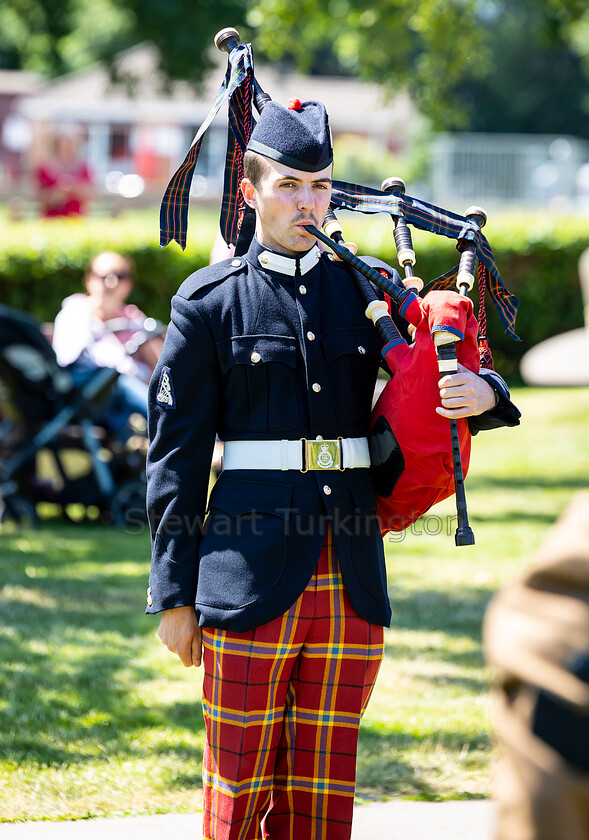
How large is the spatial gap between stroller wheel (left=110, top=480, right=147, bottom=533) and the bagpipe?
5.13m

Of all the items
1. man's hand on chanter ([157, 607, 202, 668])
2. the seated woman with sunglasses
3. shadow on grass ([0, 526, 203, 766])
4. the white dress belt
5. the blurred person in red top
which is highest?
the blurred person in red top

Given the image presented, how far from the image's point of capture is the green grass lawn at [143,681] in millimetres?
3943

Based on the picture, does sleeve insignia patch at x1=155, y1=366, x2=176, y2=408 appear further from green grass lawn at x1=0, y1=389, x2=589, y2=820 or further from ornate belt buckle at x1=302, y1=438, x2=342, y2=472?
green grass lawn at x1=0, y1=389, x2=589, y2=820

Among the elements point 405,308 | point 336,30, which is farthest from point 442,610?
point 336,30

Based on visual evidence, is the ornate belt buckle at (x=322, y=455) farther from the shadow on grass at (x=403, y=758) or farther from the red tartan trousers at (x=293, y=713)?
the shadow on grass at (x=403, y=758)

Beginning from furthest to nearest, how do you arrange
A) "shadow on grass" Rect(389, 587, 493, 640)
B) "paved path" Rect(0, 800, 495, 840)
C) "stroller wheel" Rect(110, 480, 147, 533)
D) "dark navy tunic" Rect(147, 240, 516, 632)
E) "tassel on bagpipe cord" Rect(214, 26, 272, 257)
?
1. "stroller wheel" Rect(110, 480, 147, 533)
2. "shadow on grass" Rect(389, 587, 493, 640)
3. "paved path" Rect(0, 800, 495, 840)
4. "tassel on bagpipe cord" Rect(214, 26, 272, 257)
5. "dark navy tunic" Rect(147, 240, 516, 632)

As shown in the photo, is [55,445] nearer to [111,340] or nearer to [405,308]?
[111,340]

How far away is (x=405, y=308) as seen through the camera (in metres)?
2.66

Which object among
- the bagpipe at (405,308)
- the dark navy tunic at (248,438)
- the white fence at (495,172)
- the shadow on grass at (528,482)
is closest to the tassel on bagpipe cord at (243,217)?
the bagpipe at (405,308)

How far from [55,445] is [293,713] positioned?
5589 millimetres

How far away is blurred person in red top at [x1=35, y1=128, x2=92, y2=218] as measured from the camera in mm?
15312

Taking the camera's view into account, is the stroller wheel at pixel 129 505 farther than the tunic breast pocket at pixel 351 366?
Yes

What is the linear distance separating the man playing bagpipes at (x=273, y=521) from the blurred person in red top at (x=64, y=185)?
13.0m

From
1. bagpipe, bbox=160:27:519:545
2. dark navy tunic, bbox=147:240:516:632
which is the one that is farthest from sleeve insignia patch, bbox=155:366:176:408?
bagpipe, bbox=160:27:519:545
